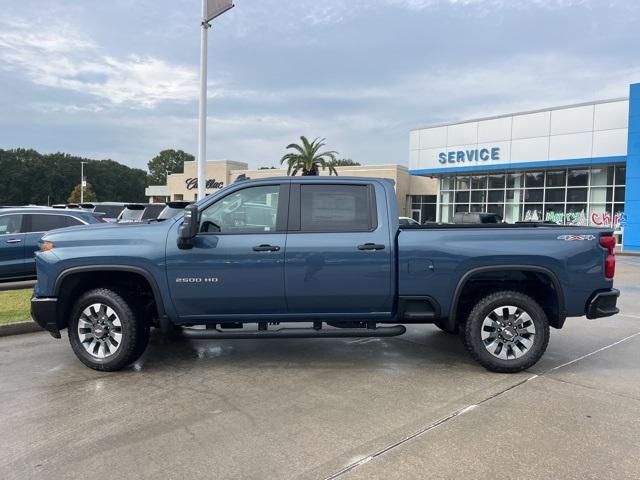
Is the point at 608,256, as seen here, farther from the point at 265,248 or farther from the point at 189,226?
the point at 189,226

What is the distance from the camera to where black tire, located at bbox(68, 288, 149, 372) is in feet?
17.1

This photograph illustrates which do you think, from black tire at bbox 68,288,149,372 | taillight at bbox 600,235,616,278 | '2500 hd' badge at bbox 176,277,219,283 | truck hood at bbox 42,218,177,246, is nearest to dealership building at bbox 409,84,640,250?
taillight at bbox 600,235,616,278

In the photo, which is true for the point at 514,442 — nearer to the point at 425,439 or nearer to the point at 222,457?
the point at 425,439

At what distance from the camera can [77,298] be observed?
5.44m

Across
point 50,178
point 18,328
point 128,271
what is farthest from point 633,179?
point 50,178

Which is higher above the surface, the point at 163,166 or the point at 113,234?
the point at 163,166

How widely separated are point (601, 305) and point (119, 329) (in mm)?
4916

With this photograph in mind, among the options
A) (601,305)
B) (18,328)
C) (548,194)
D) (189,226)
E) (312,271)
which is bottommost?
(18,328)

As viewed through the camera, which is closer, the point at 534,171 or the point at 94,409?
the point at 94,409

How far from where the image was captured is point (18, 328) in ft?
23.5

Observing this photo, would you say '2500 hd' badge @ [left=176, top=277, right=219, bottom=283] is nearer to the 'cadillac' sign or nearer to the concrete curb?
the concrete curb

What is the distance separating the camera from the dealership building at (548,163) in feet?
81.9

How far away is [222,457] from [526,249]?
3.47m

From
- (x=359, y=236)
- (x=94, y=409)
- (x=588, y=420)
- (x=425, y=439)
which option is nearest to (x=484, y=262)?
(x=359, y=236)
